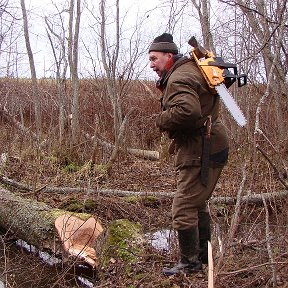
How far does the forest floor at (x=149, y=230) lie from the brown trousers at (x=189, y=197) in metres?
0.24

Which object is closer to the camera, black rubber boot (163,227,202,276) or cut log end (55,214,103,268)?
black rubber boot (163,227,202,276)

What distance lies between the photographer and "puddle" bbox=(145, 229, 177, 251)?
4473 millimetres

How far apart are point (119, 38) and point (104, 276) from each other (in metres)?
7.32

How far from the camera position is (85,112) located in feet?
38.7

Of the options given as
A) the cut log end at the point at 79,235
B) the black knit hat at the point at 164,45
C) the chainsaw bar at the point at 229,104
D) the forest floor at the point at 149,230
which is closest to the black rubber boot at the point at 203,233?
the forest floor at the point at 149,230

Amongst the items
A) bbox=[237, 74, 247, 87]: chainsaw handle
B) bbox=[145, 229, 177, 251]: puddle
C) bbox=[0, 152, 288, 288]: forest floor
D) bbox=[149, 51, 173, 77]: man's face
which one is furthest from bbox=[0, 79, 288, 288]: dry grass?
bbox=[149, 51, 173, 77]: man's face

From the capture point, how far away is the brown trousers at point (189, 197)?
3695mm

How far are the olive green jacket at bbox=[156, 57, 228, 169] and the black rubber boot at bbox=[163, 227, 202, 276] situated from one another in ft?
1.83

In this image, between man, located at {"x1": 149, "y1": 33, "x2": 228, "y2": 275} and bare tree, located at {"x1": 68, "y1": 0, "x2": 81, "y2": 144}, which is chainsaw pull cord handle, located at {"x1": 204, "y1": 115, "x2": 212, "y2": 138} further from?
bare tree, located at {"x1": 68, "y1": 0, "x2": 81, "y2": 144}

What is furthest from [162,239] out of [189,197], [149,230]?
[189,197]

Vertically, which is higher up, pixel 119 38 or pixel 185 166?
pixel 119 38

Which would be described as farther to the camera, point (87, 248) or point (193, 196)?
point (87, 248)

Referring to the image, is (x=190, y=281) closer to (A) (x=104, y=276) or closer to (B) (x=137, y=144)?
(A) (x=104, y=276)

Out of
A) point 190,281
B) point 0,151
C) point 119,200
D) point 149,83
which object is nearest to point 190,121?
point 190,281
